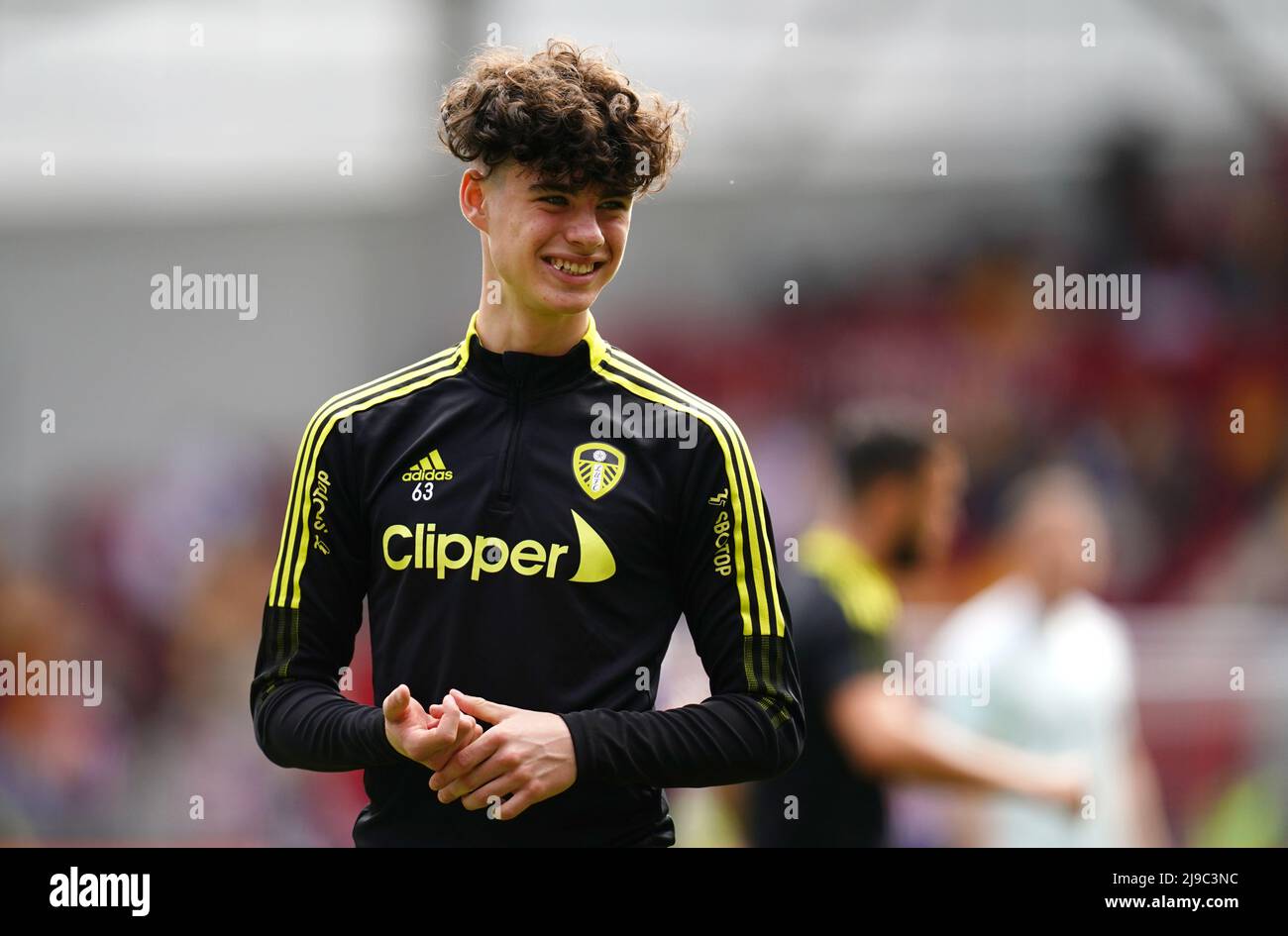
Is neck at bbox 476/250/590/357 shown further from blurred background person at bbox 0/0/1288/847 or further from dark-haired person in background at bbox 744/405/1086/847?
blurred background person at bbox 0/0/1288/847

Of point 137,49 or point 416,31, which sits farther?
point 137,49

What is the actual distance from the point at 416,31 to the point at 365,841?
19.7 ft

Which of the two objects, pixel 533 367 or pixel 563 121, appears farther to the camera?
pixel 533 367

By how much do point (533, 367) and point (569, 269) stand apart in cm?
18

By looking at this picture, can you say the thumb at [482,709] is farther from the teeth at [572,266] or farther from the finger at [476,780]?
the teeth at [572,266]

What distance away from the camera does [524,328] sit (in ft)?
7.75

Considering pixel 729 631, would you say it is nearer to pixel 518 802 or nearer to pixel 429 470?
pixel 518 802

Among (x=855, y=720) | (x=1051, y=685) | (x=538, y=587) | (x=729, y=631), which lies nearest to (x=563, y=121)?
(x=538, y=587)

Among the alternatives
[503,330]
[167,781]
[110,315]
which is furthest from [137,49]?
[503,330]

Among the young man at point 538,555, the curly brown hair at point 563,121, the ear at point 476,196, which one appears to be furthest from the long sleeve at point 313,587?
the curly brown hair at point 563,121

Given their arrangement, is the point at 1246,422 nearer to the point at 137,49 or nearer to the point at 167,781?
the point at 167,781

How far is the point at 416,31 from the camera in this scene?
25.2ft

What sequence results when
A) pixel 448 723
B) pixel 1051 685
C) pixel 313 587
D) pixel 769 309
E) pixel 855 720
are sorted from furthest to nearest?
pixel 769 309 < pixel 1051 685 < pixel 855 720 < pixel 313 587 < pixel 448 723

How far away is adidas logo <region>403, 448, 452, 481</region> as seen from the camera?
7.57ft
